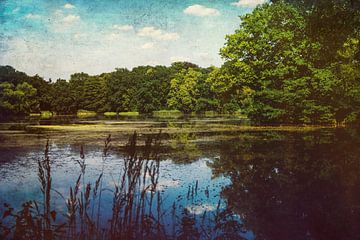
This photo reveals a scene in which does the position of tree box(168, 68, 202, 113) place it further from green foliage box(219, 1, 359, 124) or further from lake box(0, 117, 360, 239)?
lake box(0, 117, 360, 239)

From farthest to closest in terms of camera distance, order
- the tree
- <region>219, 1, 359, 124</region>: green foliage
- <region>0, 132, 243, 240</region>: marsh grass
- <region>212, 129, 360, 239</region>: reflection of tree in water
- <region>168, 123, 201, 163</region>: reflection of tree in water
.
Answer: the tree → <region>219, 1, 359, 124</region>: green foliage → <region>168, 123, 201, 163</region>: reflection of tree in water → <region>212, 129, 360, 239</region>: reflection of tree in water → <region>0, 132, 243, 240</region>: marsh grass

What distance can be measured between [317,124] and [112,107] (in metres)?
58.1

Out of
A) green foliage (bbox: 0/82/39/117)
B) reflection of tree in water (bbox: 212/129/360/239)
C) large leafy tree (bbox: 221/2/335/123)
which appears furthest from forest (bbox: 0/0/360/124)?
green foliage (bbox: 0/82/39/117)

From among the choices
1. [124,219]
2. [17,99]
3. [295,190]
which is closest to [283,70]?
Result: [295,190]

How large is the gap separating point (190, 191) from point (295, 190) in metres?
2.48

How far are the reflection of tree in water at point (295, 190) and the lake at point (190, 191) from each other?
0.02 m

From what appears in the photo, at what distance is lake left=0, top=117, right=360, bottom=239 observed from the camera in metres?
4.47

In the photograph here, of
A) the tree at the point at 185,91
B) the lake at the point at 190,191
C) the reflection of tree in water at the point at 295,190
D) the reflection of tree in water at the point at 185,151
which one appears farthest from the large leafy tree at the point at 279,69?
the tree at the point at 185,91

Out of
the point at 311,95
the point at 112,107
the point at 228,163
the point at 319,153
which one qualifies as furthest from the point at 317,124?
the point at 112,107

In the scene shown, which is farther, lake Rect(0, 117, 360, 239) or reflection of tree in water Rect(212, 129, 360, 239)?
reflection of tree in water Rect(212, 129, 360, 239)

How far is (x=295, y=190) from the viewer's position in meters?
8.22

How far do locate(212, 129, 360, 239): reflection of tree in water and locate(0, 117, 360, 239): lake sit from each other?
0.02m

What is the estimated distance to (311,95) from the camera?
2880 cm

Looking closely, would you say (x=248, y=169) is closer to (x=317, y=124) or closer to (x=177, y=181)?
(x=177, y=181)
